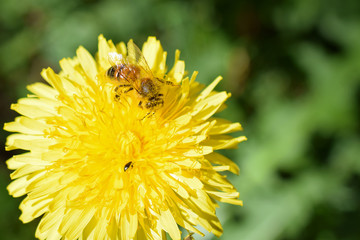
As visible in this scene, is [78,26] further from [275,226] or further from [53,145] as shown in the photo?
[275,226]

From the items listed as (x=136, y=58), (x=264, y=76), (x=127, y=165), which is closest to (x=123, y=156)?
(x=127, y=165)

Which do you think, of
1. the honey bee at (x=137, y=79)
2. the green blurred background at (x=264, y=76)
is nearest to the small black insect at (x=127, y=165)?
the honey bee at (x=137, y=79)

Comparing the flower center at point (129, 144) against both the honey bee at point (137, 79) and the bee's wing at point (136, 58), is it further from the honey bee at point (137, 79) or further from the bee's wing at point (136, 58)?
the bee's wing at point (136, 58)

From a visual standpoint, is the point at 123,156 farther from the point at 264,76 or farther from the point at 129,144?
Result: the point at 264,76

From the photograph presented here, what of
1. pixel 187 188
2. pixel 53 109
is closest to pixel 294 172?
Result: pixel 187 188

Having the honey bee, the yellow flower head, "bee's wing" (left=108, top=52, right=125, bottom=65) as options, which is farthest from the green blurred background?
"bee's wing" (left=108, top=52, right=125, bottom=65)

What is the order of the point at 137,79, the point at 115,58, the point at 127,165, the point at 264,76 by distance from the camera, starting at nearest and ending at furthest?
the point at 127,165 → the point at 137,79 → the point at 115,58 → the point at 264,76
